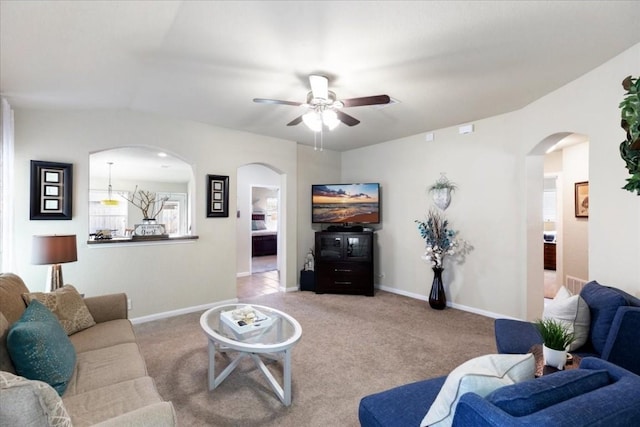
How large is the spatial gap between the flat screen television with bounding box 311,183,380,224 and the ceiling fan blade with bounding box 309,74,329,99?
8.78ft

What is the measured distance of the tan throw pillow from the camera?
219cm

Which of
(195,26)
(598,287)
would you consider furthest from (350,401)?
(195,26)

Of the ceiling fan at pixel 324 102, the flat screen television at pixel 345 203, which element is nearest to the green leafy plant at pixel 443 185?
the flat screen television at pixel 345 203

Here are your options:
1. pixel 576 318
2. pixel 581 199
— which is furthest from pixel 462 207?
pixel 576 318

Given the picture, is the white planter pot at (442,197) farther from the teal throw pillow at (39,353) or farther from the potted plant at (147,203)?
the teal throw pillow at (39,353)

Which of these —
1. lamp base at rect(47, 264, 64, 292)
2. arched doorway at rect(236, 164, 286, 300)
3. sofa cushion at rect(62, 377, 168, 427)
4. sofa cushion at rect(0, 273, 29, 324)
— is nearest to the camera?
sofa cushion at rect(62, 377, 168, 427)

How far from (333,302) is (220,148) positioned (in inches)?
112

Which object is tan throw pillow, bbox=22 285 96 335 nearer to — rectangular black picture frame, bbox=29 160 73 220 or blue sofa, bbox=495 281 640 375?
rectangular black picture frame, bbox=29 160 73 220

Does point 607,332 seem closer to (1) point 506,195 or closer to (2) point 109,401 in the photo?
(1) point 506,195

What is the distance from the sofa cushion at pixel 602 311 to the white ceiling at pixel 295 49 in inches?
66.0

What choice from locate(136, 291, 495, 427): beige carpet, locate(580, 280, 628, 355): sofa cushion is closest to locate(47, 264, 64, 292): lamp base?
locate(136, 291, 495, 427): beige carpet

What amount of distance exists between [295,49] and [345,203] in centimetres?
327

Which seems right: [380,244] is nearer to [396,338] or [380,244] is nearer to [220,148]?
[396,338]

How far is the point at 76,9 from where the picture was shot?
1688 mm
